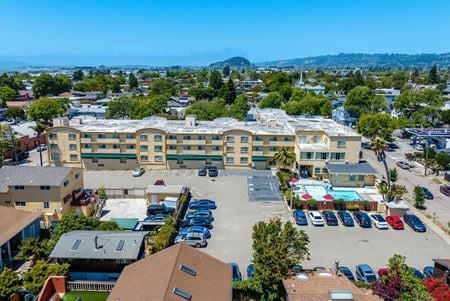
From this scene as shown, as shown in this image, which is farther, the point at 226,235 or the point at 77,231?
the point at 226,235

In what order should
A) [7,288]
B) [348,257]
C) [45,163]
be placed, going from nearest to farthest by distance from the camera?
1. [7,288]
2. [348,257]
3. [45,163]

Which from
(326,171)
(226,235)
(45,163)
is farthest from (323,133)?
(45,163)

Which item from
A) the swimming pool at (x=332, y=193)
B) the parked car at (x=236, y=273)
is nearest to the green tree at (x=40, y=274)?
the parked car at (x=236, y=273)

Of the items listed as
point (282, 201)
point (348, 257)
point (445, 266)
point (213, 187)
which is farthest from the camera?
point (213, 187)

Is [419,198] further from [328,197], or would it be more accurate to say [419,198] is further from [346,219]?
[346,219]

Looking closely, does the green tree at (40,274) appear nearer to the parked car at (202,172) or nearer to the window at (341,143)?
the parked car at (202,172)

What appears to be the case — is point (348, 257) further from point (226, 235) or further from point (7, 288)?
point (7, 288)
